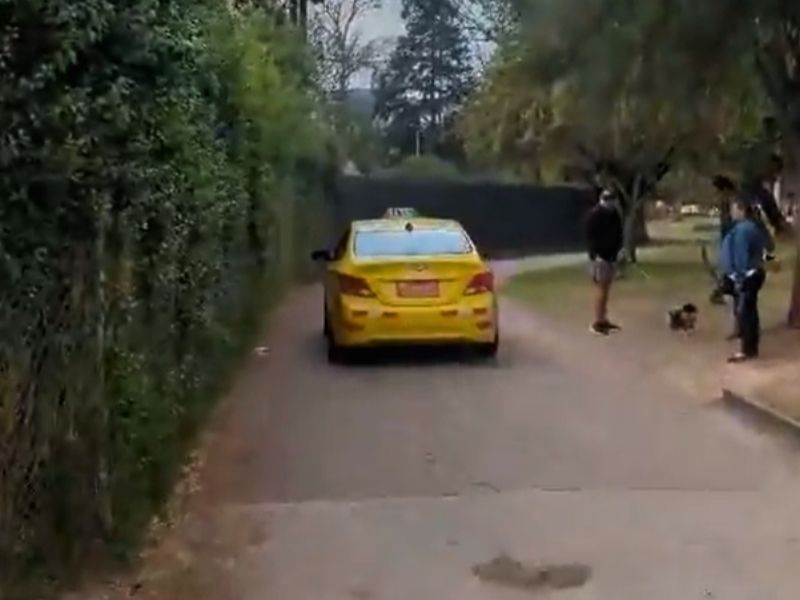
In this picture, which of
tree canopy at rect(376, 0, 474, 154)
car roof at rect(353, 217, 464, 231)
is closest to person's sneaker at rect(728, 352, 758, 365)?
car roof at rect(353, 217, 464, 231)

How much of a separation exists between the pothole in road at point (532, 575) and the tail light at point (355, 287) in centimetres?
807

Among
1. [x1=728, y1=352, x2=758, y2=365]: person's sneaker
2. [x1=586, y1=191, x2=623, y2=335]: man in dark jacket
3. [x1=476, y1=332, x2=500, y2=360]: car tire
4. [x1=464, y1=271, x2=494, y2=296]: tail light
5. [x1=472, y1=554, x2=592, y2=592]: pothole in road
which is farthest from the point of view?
[x1=586, y1=191, x2=623, y2=335]: man in dark jacket

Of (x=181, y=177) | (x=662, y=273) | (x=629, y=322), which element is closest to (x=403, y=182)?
(x=662, y=273)

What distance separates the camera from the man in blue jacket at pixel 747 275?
48.9ft

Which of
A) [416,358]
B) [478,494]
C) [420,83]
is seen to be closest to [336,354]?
[416,358]

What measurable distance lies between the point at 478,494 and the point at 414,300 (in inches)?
253

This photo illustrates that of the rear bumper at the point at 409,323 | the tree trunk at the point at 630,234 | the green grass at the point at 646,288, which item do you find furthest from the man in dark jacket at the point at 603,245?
the tree trunk at the point at 630,234

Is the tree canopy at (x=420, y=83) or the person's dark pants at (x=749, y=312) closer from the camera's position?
the person's dark pants at (x=749, y=312)

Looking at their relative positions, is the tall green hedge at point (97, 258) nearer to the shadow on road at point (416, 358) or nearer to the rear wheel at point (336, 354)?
the shadow on road at point (416, 358)

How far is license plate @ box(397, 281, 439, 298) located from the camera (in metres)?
15.2

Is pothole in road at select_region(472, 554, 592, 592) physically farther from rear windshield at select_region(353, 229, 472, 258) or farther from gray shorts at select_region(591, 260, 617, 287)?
gray shorts at select_region(591, 260, 617, 287)

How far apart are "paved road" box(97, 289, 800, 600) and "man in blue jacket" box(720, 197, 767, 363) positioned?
1.63 m

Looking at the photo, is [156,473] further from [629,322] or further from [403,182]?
[403,182]

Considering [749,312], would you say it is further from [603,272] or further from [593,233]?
[593,233]
